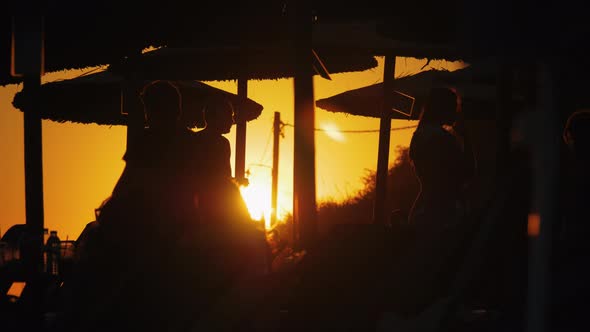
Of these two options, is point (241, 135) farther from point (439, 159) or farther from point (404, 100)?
point (439, 159)

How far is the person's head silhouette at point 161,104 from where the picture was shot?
16.2ft

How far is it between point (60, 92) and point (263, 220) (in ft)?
18.9

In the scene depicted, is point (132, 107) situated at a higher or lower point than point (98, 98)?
lower

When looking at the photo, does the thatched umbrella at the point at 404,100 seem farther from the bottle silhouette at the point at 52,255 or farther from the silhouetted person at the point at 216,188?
the silhouetted person at the point at 216,188

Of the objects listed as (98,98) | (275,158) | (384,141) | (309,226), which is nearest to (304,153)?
(309,226)

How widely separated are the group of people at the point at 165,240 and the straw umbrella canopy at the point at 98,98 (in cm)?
514

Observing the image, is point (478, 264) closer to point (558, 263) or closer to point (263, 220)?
point (558, 263)

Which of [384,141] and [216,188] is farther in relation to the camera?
[384,141]

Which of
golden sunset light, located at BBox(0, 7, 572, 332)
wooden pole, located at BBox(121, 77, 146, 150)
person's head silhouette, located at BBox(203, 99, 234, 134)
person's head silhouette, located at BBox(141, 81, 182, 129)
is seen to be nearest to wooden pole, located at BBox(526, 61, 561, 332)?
golden sunset light, located at BBox(0, 7, 572, 332)

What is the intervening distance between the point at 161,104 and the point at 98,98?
5865 millimetres

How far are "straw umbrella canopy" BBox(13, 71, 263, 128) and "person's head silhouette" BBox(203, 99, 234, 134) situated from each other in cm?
387

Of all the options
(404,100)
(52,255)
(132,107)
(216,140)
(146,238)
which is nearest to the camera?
(146,238)

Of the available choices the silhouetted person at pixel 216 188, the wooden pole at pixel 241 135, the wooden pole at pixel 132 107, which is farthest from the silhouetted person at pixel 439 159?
the wooden pole at pixel 241 135

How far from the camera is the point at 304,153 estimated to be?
5.11 meters
